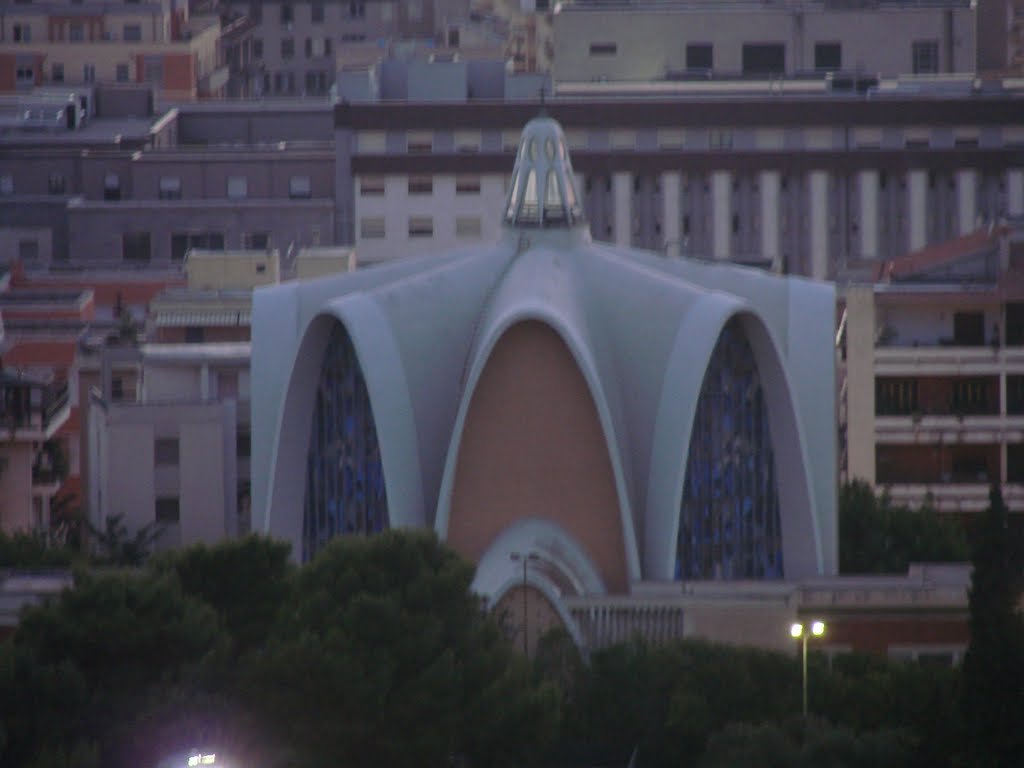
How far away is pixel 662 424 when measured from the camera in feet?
177

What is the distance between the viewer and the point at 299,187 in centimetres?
9288

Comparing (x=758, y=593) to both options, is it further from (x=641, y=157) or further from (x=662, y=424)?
(x=641, y=157)

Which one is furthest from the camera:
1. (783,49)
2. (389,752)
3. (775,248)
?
(783,49)

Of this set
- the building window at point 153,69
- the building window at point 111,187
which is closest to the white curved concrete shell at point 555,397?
the building window at point 111,187

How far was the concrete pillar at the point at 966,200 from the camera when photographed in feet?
281

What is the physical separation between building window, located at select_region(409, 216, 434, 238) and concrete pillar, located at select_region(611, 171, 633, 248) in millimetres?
3486

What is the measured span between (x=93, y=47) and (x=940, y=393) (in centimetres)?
5018

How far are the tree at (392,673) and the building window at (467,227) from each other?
35.6m

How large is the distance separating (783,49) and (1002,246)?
31.2 metres

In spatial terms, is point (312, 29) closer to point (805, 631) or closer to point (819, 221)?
point (819, 221)

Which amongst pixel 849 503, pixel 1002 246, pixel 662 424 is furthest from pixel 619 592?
pixel 1002 246

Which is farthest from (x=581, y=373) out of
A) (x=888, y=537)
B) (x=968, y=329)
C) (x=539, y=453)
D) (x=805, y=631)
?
(x=968, y=329)

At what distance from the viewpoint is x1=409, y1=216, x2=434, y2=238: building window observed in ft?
275

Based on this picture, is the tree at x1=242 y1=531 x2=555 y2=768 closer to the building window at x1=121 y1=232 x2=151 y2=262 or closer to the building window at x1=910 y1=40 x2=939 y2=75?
the building window at x1=121 y1=232 x2=151 y2=262
